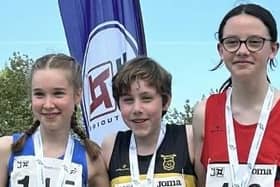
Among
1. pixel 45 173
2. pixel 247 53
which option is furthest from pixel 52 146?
pixel 247 53

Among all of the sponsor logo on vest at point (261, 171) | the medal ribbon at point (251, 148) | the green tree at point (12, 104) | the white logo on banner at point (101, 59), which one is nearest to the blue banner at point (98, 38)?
the white logo on banner at point (101, 59)

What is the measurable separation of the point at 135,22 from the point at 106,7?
28 centimetres

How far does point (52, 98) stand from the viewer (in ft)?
12.8

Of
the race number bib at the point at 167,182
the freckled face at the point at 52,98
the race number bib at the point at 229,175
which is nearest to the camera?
the race number bib at the point at 229,175

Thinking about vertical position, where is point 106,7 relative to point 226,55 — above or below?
above

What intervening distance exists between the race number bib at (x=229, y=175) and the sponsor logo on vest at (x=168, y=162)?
30 centimetres

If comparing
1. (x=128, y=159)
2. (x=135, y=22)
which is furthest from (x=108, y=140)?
(x=135, y=22)

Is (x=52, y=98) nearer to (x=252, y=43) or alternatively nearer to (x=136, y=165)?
(x=136, y=165)

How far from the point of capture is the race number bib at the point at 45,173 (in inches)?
151

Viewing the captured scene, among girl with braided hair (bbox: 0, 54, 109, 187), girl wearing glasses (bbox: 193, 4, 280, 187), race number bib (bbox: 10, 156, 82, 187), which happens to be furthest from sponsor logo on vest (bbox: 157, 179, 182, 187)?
race number bib (bbox: 10, 156, 82, 187)

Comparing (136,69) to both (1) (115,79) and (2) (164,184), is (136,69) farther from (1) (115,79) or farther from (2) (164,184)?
(2) (164,184)

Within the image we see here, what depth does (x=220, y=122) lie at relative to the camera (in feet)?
12.2

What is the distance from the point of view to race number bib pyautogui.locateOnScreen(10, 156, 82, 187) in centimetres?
382

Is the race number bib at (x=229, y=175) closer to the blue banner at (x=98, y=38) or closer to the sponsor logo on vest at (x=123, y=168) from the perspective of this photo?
the sponsor logo on vest at (x=123, y=168)
